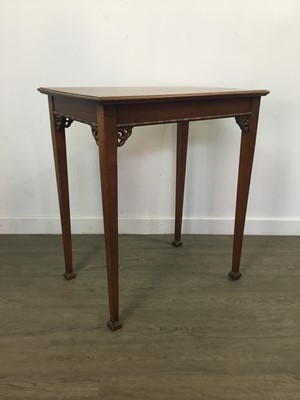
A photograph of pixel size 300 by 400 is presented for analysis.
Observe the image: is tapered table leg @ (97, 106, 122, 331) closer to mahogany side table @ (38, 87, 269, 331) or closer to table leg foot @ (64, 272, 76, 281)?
mahogany side table @ (38, 87, 269, 331)

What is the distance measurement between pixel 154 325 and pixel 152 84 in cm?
95

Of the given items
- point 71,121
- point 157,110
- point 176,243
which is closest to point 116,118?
point 157,110

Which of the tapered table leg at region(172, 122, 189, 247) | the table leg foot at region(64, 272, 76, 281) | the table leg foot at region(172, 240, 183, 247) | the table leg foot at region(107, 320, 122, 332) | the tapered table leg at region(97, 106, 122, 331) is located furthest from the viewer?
the table leg foot at region(172, 240, 183, 247)

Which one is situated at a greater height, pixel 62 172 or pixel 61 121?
pixel 61 121

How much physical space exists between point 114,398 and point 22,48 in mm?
1297

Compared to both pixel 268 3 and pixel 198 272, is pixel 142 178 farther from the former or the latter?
pixel 268 3

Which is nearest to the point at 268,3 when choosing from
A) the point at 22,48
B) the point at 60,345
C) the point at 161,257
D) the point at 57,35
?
the point at 57,35

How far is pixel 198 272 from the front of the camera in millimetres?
1378

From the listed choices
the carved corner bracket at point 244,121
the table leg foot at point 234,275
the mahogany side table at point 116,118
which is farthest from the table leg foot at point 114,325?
the carved corner bracket at point 244,121

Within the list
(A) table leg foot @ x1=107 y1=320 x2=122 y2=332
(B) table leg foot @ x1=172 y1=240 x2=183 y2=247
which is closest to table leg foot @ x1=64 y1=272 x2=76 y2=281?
(A) table leg foot @ x1=107 y1=320 x2=122 y2=332

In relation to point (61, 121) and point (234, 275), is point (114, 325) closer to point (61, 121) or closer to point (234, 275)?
point (234, 275)

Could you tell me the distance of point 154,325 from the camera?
1079 millimetres

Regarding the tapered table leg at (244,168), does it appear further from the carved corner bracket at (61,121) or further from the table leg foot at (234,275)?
the carved corner bracket at (61,121)

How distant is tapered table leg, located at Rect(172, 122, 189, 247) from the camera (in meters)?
1.45
